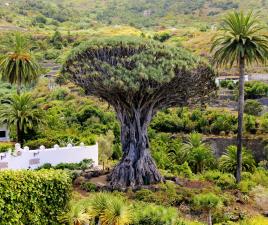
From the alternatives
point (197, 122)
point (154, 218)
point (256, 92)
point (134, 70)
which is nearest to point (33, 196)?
point (154, 218)

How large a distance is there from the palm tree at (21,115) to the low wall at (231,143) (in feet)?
60.9

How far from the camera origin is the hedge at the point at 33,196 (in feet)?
57.1

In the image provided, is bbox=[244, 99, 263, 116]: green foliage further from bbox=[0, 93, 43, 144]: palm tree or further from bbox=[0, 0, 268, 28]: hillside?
bbox=[0, 0, 268, 28]: hillside

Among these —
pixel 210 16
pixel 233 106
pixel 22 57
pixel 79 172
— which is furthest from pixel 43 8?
pixel 79 172

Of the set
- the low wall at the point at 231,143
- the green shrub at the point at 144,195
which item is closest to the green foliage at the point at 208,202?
the green shrub at the point at 144,195

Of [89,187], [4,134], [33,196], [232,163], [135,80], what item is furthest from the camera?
[4,134]

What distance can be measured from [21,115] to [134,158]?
13188 millimetres

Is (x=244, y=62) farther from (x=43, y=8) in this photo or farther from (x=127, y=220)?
(x=43, y=8)

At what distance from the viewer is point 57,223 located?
18.8 metres

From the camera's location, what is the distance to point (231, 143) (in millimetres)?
51656

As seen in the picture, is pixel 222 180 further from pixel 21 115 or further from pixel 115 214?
pixel 115 214

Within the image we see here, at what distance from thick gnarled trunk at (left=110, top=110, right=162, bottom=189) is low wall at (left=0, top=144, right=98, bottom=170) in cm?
522

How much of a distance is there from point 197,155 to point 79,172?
13180 mm

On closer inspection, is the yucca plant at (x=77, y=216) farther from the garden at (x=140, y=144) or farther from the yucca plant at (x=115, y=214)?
the yucca plant at (x=115, y=214)
